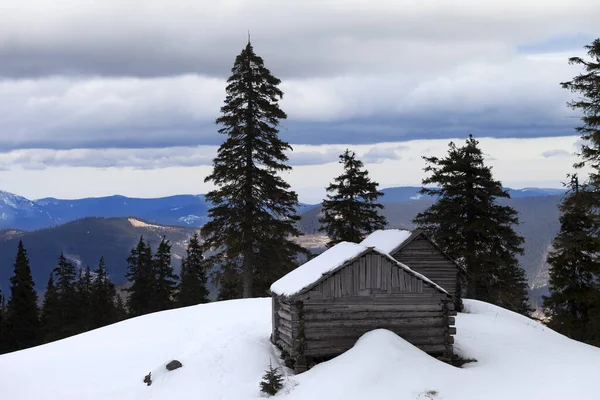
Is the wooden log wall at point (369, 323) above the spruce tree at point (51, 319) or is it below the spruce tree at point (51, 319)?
above

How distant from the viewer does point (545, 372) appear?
1859cm

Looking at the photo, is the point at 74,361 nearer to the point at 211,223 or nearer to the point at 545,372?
the point at 211,223

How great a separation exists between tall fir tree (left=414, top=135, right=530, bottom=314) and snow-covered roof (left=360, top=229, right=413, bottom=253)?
5.16 metres

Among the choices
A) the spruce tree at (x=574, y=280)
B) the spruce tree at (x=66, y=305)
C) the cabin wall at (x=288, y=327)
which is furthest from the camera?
the spruce tree at (x=66, y=305)

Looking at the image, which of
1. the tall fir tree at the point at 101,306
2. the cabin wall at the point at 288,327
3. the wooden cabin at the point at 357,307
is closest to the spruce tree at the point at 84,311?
the tall fir tree at the point at 101,306

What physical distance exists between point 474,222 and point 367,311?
695 inches

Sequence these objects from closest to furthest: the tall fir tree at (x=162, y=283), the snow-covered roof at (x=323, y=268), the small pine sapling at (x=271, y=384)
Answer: the small pine sapling at (x=271, y=384) → the snow-covered roof at (x=323, y=268) → the tall fir tree at (x=162, y=283)

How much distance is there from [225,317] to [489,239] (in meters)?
19.1

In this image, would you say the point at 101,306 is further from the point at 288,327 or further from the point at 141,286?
the point at 288,327

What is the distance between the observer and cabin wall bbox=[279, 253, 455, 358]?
64.5 feet

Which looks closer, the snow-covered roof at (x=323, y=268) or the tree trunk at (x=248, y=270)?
the snow-covered roof at (x=323, y=268)

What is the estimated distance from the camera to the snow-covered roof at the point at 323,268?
1972 centimetres

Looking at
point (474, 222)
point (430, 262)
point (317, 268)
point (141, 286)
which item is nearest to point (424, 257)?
point (430, 262)

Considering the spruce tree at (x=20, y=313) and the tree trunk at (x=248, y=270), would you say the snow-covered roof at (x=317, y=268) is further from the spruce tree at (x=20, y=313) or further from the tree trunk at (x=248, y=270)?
the spruce tree at (x=20, y=313)
